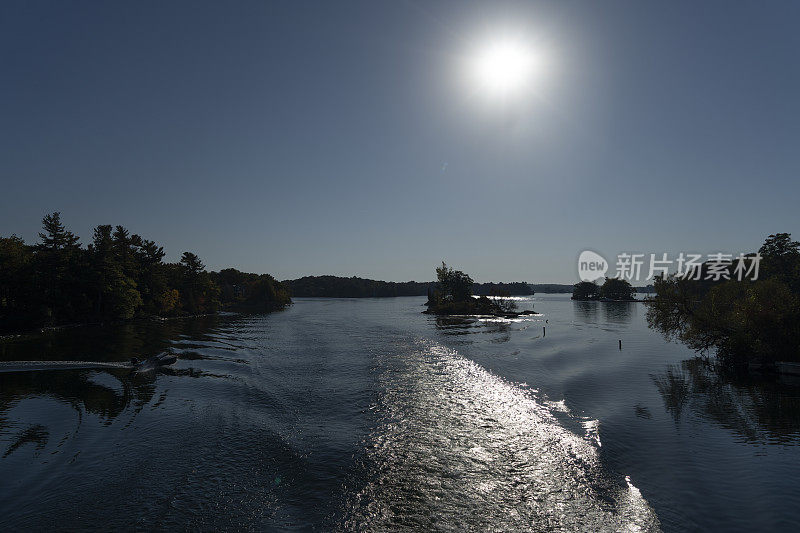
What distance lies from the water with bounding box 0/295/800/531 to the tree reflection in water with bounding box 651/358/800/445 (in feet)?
0.78

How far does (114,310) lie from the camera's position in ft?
286

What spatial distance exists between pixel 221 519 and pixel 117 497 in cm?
559

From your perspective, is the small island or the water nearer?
the water

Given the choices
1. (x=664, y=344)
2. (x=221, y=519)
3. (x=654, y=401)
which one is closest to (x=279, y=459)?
(x=221, y=519)

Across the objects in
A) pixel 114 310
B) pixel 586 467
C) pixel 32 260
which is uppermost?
pixel 32 260

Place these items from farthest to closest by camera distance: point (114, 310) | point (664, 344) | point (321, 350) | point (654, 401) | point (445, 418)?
point (114, 310) → point (664, 344) → point (321, 350) → point (654, 401) → point (445, 418)

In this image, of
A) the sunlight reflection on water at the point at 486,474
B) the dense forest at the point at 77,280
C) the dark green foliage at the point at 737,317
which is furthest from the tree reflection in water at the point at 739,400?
the dense forest at the point at 77,280

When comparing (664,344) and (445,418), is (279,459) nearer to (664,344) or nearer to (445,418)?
(445,418)

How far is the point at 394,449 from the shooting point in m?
22.0

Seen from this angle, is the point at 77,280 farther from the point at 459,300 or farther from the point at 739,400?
the point at 459,300

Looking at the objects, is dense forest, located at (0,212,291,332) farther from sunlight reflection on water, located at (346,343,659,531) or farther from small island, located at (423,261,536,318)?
small island, located at (423,261,536,318)

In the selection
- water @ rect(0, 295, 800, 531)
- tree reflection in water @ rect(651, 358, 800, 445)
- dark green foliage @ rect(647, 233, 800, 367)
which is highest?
dark green foliage @ rect(647, 233, 800, 367)

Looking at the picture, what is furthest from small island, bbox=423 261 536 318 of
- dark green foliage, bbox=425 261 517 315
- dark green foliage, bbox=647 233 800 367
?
dark green foliage, bbox=647 233 800 367

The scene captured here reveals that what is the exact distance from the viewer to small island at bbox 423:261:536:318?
145 meters
